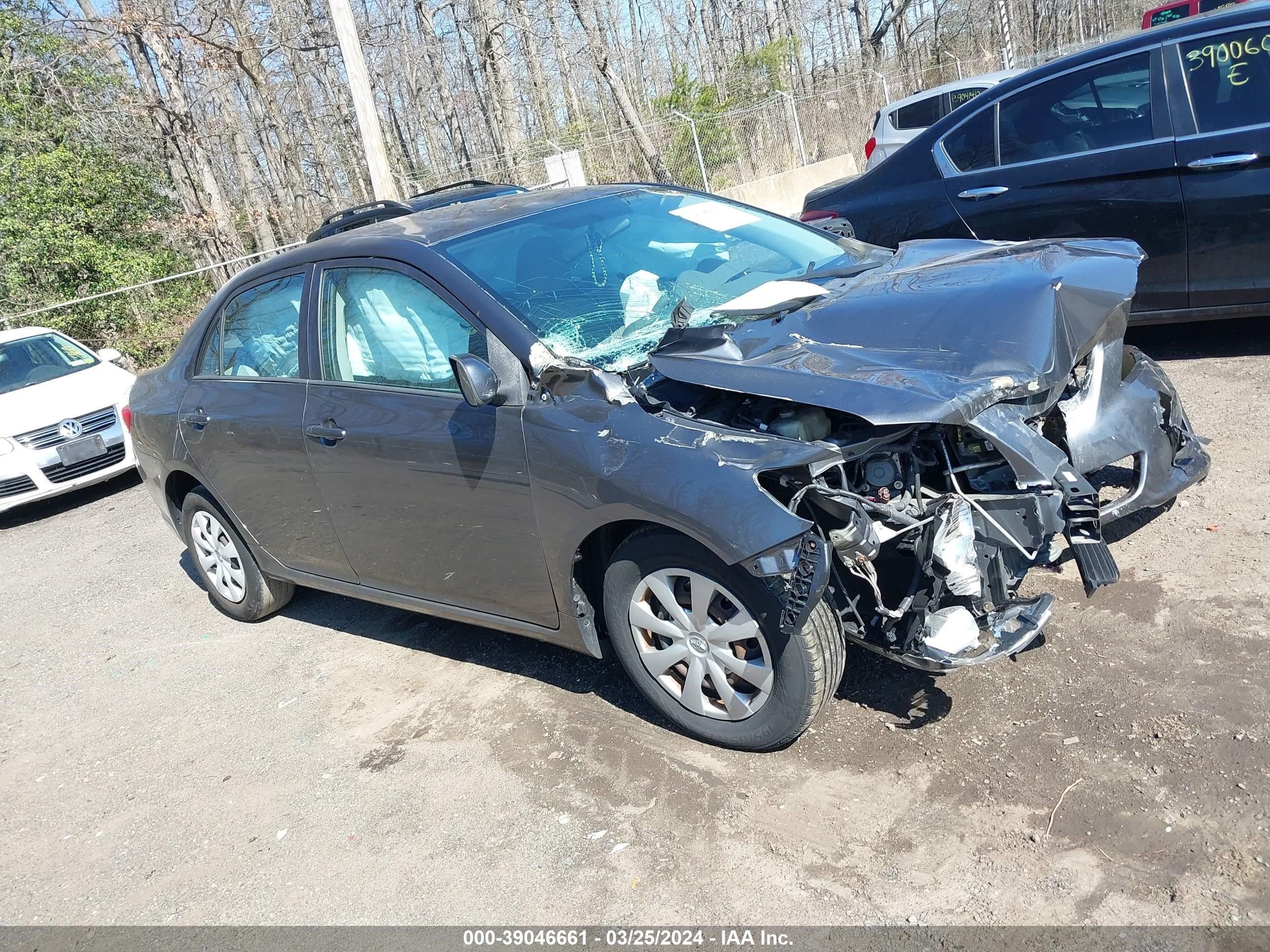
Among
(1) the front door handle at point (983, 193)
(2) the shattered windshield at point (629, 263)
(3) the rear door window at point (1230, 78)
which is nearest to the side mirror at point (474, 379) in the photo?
(2) the shattered windshield at point (629, 263)

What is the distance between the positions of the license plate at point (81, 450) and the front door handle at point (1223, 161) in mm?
8560

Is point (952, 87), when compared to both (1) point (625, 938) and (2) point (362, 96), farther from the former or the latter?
(1) point (625, 938)

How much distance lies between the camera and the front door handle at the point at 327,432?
161 inches

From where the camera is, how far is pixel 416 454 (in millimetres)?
3793

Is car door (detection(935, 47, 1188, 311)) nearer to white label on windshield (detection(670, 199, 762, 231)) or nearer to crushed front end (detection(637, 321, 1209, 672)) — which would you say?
white label on windshield (detection(670, 199, 762, 231))

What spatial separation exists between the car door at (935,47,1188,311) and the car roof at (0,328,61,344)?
8.97 meters

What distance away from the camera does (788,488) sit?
120 inches

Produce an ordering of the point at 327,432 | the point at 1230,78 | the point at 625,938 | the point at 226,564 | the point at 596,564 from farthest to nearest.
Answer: the point at 226,564
the point at 1230,78
the point at 327,432
the point at 596,564
the point at 625,938

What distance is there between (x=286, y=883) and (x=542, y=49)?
3263 centimetres

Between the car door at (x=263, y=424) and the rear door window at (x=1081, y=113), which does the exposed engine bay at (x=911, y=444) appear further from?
the rear door window at (x=1081, y=113)

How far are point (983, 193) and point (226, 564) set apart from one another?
4.72 m

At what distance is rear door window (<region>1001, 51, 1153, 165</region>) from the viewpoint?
534 centimetres

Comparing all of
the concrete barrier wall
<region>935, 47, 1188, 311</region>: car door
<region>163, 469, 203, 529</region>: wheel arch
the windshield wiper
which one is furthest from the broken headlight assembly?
the concrete barrier wall

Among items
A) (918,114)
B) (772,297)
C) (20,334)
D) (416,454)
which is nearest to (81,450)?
(20,334)
